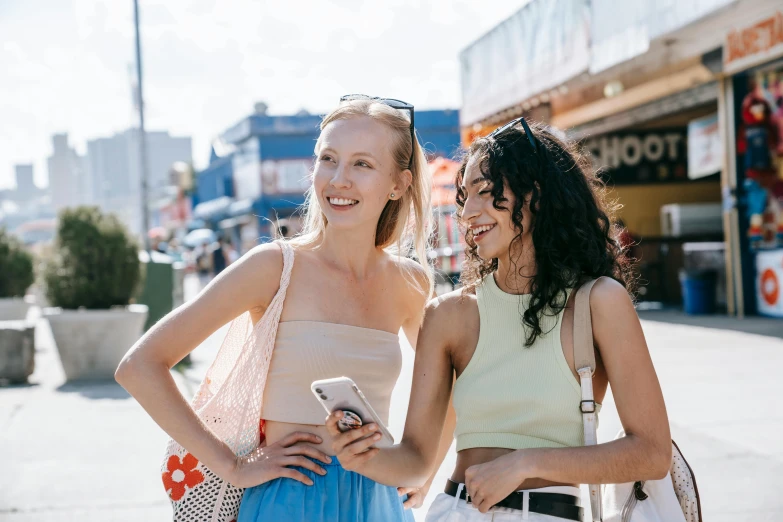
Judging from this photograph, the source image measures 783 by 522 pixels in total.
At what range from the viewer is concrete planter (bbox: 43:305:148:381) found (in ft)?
31.8

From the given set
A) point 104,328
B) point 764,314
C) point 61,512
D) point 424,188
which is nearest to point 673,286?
point 764,314

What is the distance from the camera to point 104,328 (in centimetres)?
976

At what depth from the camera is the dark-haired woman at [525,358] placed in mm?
2045

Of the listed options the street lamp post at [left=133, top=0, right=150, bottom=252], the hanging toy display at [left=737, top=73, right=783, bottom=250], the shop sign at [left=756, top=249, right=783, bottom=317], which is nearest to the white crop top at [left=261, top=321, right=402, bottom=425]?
the shop sign at [left=756, top=249, right=783, bottom=317]

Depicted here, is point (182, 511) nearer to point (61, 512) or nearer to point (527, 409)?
point (527, 409)

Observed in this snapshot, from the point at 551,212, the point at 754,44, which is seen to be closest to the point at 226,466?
the point at 551,212

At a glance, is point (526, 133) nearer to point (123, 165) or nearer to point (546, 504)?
point (546, 504)

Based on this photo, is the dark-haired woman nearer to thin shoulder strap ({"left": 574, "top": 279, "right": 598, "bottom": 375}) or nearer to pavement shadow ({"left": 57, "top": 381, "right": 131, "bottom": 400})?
thin shoulder strap ({"left": 574, "top": 279, "right": 598, "bottom": 375})

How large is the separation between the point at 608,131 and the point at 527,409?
17107 millimetres

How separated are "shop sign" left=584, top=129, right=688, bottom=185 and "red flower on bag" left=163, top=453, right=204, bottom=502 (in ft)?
57.8

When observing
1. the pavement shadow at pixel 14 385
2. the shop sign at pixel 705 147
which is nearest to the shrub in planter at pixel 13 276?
the pavement shadow at pixel 14 385

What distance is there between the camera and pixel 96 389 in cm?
925

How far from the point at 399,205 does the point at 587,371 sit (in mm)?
989

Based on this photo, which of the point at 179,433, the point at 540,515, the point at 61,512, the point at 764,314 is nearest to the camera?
the point at 540,515
